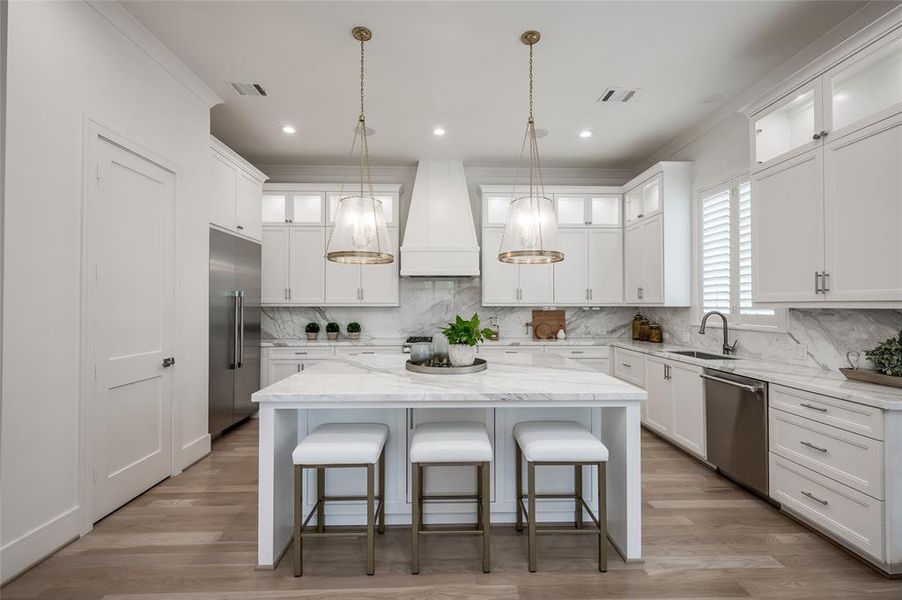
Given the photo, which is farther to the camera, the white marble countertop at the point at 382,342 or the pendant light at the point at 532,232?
the white marble countertop at the point at 382,342

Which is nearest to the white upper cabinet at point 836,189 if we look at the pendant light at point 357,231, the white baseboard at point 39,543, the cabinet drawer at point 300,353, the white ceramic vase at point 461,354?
the white ceramic vase at point 461,354

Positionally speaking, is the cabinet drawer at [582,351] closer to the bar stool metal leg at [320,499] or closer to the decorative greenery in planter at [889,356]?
the decorative greenery in planter at [889,356]

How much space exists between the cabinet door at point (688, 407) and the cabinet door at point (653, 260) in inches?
37.0

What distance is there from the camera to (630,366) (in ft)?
15.3

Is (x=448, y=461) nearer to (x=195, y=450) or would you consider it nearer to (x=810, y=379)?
(x=810, y=379)

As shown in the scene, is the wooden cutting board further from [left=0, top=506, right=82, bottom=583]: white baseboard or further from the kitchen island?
[left=0, top=506, right=82, bottom=583]: white baseboard

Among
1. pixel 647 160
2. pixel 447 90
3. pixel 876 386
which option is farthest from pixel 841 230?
pixel 647 160

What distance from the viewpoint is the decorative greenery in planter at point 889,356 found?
2.22m

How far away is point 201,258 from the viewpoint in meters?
3.45

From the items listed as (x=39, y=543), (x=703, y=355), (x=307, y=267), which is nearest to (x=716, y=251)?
(x=703, y=355)

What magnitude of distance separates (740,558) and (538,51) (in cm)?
322

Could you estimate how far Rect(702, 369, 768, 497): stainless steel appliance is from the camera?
271 cm

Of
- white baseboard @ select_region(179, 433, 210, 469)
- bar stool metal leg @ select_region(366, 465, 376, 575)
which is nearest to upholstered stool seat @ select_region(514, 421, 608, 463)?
bar stool metal leg @ select_region(366, 465, 376, 575)

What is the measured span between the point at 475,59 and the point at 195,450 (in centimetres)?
366
